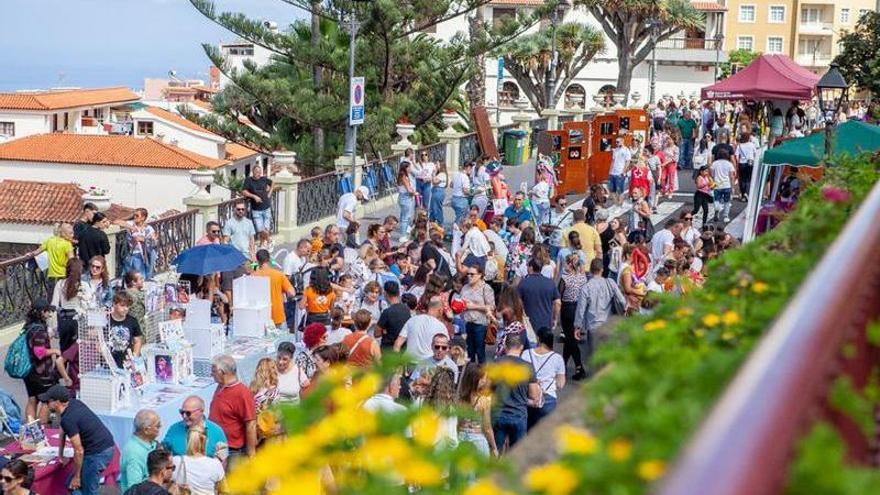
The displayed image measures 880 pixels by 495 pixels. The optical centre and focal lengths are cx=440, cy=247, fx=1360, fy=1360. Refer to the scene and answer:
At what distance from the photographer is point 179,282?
14125 millimetres

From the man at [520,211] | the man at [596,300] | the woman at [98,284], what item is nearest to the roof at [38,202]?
the man at [520,211]

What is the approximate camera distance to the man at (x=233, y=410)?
927cm

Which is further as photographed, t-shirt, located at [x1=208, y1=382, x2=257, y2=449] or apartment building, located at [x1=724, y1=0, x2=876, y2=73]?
apartment building, located at [x1=724, y1=0, x2=876, y2=73]

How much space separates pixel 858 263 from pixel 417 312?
9.13 meters

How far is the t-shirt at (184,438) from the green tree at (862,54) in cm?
2176

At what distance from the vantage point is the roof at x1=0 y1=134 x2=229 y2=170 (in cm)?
7188

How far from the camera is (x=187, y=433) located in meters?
8.60

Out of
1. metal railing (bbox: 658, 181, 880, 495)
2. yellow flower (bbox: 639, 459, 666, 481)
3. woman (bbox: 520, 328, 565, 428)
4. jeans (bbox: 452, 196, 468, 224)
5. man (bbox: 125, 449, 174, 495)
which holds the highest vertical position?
metal railing (bbox: 658, 181, 880, 495)

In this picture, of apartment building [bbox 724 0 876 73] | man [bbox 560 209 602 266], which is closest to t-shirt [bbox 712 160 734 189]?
man [bbox 560 209 602 266]

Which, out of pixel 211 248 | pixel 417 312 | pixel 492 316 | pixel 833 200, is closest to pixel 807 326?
pixel 833 200

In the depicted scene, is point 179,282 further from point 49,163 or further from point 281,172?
point 49,163

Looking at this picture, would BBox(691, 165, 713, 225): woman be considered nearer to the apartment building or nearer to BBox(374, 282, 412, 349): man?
BBox(374, 282, 412, 349): man

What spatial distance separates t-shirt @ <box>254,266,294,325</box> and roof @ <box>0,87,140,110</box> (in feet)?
245

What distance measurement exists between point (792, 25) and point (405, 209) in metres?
76.5
